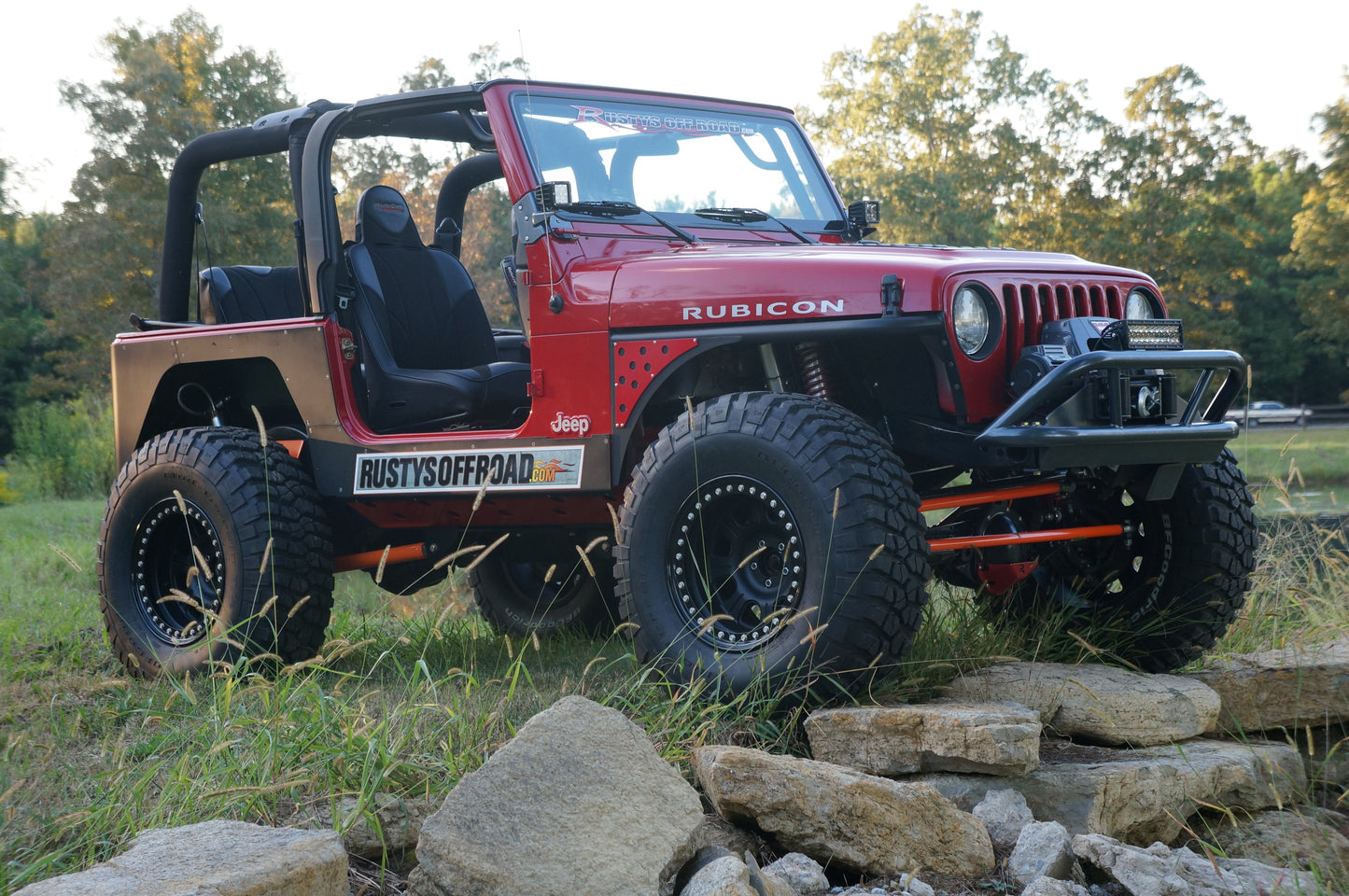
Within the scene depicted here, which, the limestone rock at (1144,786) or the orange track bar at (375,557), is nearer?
the limestone rock at (1144,786)

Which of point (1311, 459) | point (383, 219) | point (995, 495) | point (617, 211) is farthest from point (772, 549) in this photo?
point (1311, 459)

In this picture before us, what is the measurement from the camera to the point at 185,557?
5348 mm

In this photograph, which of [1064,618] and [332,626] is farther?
[332,626]

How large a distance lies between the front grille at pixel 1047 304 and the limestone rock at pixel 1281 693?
1409 mm

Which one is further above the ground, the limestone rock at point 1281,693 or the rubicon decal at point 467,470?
the rubicon decal at point 467,470

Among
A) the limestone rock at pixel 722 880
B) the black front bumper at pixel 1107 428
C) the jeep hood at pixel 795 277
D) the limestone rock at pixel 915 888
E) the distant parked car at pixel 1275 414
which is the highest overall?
the jeep hood at pixel 795 277

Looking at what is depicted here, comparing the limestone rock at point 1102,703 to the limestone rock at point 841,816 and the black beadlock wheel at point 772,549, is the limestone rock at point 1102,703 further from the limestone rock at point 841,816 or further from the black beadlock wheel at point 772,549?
the limestone rock at point 841,816

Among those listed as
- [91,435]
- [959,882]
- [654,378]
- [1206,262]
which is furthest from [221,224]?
[959,882]

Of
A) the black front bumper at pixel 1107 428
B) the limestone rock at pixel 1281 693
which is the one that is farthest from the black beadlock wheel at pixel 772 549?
the limestone rock at pixel 1281 693

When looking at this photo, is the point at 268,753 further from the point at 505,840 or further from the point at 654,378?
the point at 654,378

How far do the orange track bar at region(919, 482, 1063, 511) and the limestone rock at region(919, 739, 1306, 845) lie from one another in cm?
83

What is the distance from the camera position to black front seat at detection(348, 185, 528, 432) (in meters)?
5.10

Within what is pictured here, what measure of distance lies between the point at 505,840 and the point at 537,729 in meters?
0.40

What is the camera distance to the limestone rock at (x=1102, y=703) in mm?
4016
